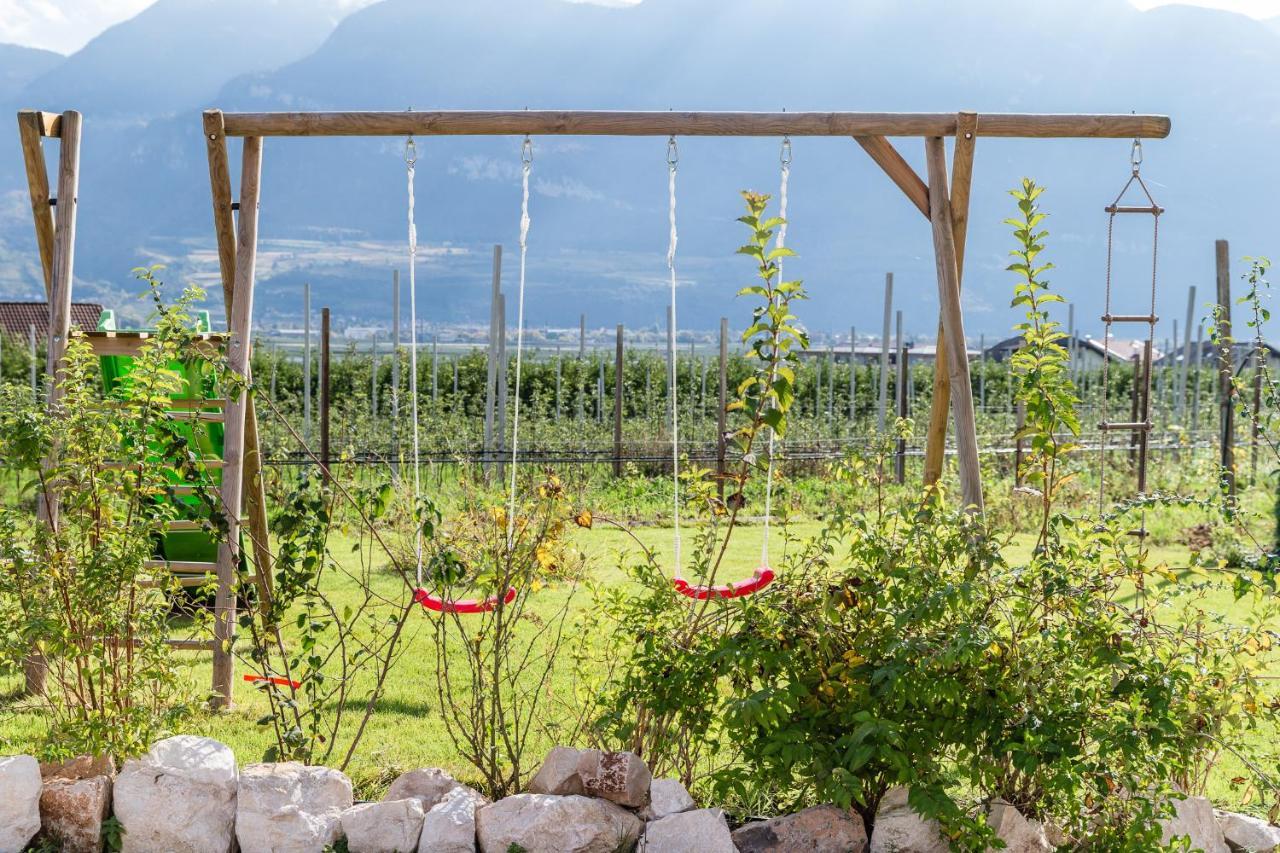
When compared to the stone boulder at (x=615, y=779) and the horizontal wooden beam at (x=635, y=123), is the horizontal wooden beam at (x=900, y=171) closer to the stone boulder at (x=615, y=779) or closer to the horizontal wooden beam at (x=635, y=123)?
the horizontal wooden beam at (x=635, y=123)

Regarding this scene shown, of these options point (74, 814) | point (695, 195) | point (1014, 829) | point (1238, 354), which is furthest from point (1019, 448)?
point (695, 195)

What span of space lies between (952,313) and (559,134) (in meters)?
1.56

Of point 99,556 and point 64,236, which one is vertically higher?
point 64,236

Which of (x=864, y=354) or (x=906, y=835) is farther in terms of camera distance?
(x=864, y=354)

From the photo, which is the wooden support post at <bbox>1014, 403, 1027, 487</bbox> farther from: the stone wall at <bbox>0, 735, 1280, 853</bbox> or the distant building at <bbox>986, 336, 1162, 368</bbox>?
the stone wall at <bbox>0, 735, 1280, 853</bbox>

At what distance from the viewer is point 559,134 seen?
4.53 metres

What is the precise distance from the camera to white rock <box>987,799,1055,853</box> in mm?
3340

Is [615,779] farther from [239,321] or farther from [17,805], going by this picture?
[239,321]

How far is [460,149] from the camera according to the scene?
184m

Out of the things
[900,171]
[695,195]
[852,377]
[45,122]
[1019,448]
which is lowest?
[1019,448]

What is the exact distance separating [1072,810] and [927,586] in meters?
0.66

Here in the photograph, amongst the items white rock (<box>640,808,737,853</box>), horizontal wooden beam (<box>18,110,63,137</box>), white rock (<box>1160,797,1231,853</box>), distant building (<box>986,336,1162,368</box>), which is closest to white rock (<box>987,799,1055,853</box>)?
white rock (<box>1160,797,1231,853</box>)

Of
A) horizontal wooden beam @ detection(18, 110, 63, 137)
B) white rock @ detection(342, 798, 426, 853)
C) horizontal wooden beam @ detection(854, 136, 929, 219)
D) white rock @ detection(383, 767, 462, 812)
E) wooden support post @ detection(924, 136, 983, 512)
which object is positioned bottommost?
white rock @ detection(342, 798, 426, 853)

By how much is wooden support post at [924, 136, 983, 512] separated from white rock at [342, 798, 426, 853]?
2.12 metres
